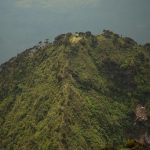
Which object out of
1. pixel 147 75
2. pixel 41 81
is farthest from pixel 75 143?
pixel 147 75

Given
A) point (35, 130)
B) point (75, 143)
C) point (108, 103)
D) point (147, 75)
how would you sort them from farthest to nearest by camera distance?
point (147, 75) → point (108, 103) → point (35, 130) → point (75, 143)

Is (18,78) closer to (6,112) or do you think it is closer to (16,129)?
(6,112)

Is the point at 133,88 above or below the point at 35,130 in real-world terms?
above

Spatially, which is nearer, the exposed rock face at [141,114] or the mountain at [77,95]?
the mountain at [77,95]

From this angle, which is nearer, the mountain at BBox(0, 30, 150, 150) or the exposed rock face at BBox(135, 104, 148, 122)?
the mountain at BBox(0, 30, 150, 150)

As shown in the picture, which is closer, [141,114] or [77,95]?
[77,95]

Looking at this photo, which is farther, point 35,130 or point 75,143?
point 35,130

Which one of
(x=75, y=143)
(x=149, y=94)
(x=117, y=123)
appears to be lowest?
(x=75, y=143)

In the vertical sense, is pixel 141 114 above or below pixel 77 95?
below
